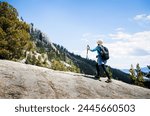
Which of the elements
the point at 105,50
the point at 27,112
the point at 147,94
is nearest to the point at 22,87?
the point at 27,112

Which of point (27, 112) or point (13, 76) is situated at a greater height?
point (13, 76)

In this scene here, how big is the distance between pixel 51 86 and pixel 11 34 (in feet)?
85.3

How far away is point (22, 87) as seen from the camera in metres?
13.6

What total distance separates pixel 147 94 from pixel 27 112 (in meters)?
8.23

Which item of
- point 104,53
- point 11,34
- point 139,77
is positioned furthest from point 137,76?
point 104,53

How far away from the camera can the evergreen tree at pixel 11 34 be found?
36.8 metres

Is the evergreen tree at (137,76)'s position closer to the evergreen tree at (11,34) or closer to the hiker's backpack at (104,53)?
the evergreen tree at (11,34)

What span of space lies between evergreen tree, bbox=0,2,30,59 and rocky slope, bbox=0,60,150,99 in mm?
20545

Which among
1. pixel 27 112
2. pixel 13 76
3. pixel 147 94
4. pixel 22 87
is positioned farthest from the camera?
pixel 147 94

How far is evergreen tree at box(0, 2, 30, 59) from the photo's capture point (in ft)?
121

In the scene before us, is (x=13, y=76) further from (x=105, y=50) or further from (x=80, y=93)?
(x=105, y=50)

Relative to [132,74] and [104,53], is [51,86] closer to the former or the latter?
[104,53]

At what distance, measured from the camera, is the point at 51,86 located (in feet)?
47.3

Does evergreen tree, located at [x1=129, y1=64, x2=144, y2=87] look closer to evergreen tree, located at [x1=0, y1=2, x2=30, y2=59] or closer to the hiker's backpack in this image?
evergreen tree, located at [x1=0, y1=2, x2=30, y2=59]
